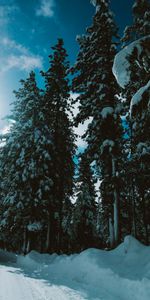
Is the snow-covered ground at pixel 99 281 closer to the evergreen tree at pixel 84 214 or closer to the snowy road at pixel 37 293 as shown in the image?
the snowy road at pixel 37 293

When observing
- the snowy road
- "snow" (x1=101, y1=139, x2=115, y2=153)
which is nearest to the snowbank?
the snowy road

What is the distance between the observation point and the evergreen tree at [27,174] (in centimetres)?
1962

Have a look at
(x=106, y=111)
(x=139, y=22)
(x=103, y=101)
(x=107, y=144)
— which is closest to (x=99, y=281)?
(x=107, y=144)

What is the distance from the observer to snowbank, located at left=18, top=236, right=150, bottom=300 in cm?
589

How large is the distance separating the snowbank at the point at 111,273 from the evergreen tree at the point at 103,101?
11.1 feet

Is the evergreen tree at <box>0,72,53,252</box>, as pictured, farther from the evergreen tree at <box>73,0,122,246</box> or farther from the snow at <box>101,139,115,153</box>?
the snow at <box>101,139,115,153</box>

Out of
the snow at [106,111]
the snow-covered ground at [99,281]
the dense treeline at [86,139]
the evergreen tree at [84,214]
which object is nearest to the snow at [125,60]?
the dense treeline at [86,139]

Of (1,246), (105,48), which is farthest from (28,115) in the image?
(1,246)

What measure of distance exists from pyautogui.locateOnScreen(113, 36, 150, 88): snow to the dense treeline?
0.11 ft

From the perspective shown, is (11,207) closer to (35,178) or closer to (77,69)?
(35,178)

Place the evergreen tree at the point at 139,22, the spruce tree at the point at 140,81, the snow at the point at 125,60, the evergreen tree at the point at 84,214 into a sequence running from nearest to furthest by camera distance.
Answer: the snow at the point at 125,60 < the spruce tree at the point at 140,81 < the evergreen tree at the point at 139,22 < the evergreen tree at the point at 84,214

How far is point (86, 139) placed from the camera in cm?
1536

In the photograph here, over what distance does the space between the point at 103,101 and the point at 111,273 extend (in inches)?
398

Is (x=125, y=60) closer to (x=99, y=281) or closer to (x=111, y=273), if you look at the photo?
(x=111, y=273)
